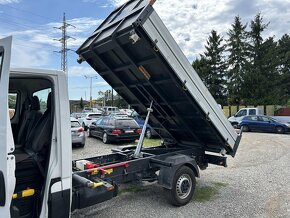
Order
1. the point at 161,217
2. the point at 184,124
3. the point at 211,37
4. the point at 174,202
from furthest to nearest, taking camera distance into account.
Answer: the point at 211,37, the point at 184,124, the point at 174,202, the point at 161,217

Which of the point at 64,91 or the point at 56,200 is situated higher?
the point at 64,91

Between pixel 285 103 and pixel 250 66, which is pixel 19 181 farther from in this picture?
pixel 285 103

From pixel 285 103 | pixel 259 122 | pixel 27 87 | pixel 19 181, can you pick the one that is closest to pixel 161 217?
pixel 19 181

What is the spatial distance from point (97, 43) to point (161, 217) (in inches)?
Answer: 131

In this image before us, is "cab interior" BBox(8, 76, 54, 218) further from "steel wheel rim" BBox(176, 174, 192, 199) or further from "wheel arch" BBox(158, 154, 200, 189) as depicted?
"steel wheel rim" BBox(176, 174, 192, 199)

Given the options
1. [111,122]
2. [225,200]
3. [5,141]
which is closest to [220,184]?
[225,200]

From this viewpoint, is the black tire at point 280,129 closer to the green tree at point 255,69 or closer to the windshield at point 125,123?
the windshield at point 125,123

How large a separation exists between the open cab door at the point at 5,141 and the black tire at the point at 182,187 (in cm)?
307

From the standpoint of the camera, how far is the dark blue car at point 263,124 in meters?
21.5

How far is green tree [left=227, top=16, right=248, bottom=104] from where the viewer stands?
42625mm

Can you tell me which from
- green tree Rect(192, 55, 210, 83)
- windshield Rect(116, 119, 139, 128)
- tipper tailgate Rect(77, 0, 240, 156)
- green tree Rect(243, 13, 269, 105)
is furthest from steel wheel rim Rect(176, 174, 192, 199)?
green tree Rect(192, 55, 210, 83)

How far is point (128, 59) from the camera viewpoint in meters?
5.08

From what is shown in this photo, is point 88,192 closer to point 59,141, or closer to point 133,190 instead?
point 59,141

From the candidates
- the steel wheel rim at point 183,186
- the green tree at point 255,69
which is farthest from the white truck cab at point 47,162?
the green tree at point 255,69
